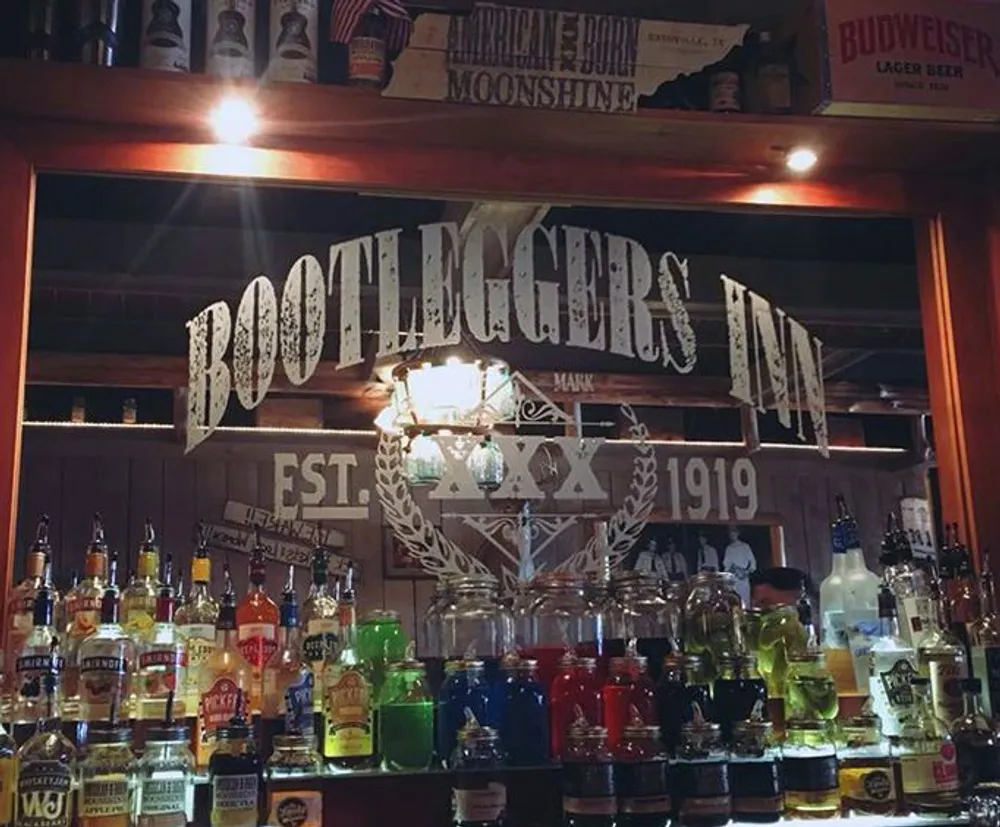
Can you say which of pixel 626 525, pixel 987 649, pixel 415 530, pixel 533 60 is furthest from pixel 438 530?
pixel 987 649

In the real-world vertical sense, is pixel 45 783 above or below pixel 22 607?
below

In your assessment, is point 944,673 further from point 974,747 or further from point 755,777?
point 755,777

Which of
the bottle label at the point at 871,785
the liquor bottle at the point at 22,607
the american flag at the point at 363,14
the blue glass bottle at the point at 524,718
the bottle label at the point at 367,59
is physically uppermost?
the american flag at the point at 363,14

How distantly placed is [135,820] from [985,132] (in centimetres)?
192

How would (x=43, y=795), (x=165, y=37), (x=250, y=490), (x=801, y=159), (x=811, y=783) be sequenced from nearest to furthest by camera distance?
(x=43, y=795)
(x=811, y=783)
(x=165, y=37)
(x=801, y=159)
(x=250, y=490)

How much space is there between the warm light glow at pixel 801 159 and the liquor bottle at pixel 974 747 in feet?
3.35

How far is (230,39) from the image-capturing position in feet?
6.95

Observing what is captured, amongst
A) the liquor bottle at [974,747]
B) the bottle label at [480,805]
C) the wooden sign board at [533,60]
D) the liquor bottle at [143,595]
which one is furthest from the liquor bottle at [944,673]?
the liquor bottle at [143,595]

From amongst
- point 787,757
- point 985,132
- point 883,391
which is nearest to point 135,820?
point 787,757

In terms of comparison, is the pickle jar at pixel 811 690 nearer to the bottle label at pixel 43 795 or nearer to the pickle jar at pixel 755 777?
the pickle jar at pixel 755 777

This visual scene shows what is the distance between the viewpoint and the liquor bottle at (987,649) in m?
2.12

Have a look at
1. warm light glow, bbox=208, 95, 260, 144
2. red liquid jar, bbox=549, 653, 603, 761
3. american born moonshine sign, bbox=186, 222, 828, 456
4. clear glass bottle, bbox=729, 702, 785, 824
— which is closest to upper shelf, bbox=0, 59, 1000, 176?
warm light glow, bbox=208, 95, 260, 144

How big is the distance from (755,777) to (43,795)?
1048 mm

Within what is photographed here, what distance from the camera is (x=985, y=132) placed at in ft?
7.58
